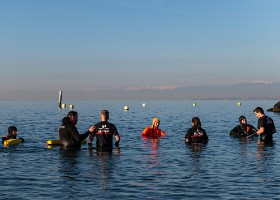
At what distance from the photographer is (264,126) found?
26.6 m

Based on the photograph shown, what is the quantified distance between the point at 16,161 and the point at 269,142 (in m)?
15.4

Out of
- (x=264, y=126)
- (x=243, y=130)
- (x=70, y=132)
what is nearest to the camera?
(x=70, y=132)

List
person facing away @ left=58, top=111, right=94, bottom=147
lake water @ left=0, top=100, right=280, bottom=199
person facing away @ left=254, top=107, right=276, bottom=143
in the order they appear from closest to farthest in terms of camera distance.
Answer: lake water @ left=0, top=100, right=280, bottom=199 < person facing away @ left=58, top=111, right=94, bottom=147 < person facing away @ left=254, top=107, right=276, bottom=143

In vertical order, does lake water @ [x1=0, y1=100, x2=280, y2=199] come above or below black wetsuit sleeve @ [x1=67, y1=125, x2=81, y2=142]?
below

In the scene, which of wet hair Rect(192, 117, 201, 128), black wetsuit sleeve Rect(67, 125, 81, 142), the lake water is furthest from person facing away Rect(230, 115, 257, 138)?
black wetsuit sleeve Rect(67, 125, 81, 142)

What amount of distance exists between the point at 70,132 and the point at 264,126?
11455mm

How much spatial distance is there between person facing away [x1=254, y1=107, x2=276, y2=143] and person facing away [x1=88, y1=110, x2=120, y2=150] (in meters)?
8.62

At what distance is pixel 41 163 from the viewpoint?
64.6 feet

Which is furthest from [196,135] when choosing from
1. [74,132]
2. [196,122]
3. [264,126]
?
[74,132]

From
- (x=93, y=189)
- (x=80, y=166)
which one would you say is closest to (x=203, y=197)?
(x=93, y=189)

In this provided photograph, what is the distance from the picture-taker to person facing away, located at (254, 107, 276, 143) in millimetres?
26094

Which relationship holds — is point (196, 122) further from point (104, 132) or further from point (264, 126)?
point (104, 132)

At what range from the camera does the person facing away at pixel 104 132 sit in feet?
71.4

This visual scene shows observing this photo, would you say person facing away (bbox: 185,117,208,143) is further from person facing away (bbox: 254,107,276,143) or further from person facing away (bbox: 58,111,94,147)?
person facing away (bbox: 58,111,94,147)
